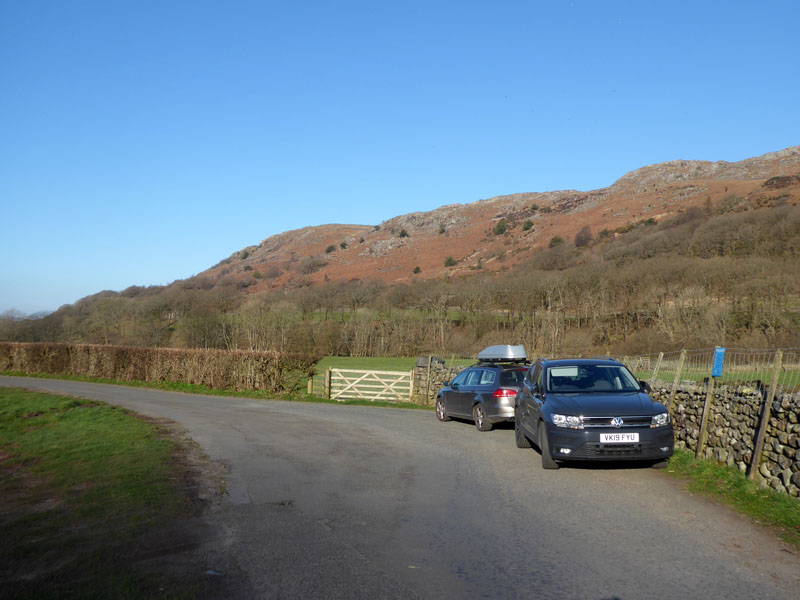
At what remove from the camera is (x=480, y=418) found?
15594 mm

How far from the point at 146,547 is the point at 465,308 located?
77.0 m

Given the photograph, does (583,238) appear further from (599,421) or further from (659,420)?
(599,421)

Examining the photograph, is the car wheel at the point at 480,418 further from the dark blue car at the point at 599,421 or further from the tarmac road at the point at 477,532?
the dark blue car at the point at 599,421

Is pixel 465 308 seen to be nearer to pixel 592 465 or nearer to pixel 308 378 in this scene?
pixel 308 378

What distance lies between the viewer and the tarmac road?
4887mm

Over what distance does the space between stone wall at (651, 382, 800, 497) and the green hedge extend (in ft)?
67.6

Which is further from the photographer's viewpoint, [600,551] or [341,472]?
[341,472]

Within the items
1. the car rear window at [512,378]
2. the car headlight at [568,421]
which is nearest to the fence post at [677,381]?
the car headlight at [568,421]

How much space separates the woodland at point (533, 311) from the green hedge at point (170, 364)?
18.3 meters

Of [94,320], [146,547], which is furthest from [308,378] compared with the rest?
[94,320]

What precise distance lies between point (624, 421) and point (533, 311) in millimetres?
66269

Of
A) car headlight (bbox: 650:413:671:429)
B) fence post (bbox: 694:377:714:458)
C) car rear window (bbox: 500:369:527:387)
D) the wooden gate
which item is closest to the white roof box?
car rear window (bbox: 500:369:527:387)

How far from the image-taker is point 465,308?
8200cm

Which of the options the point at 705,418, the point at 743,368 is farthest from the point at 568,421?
the point at 743,368
